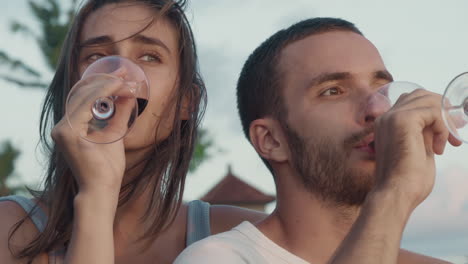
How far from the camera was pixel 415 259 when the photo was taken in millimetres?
3678

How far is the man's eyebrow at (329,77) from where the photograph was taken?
11.1ft

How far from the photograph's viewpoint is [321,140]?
3.38 m

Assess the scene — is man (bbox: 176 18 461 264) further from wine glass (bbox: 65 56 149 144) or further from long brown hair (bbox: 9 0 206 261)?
wine glass (bbox: 65 56 149 144)

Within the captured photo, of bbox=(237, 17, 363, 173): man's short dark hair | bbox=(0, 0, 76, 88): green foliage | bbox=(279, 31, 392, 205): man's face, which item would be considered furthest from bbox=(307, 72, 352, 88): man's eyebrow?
bbox=(0, 0, 76, 88): green foliage

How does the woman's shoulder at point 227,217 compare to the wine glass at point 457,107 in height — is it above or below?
below

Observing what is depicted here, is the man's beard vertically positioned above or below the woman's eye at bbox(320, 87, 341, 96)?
below

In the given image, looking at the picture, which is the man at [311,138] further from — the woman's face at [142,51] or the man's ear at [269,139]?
the woman's face at [142,51]

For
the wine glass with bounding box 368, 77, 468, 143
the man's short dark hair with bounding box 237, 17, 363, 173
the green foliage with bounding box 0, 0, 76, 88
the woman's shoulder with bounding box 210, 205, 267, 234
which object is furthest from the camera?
the green foliage with bounding box 0, 0, 76, 88

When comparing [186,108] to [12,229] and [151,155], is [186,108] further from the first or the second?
[12,229]

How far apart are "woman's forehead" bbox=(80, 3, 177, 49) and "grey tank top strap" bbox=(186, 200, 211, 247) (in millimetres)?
1058

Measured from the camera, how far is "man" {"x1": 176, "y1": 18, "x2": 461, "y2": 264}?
317 cm

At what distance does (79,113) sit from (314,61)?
48.8 inches

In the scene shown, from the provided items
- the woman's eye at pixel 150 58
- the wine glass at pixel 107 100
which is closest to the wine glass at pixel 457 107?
the wine glass at pixel 107 100

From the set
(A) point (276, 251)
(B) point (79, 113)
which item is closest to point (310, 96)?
(A) point (276, 251)
